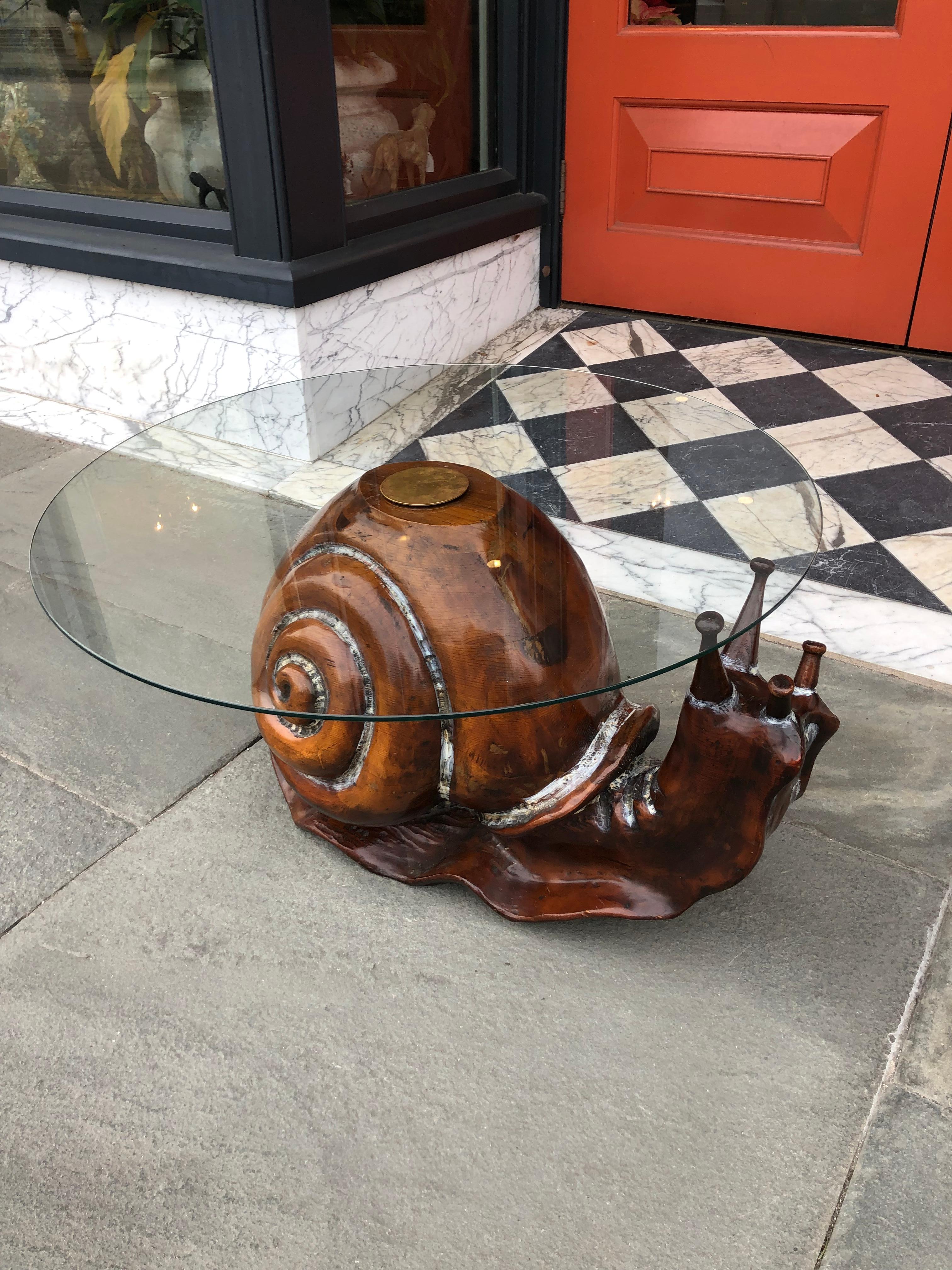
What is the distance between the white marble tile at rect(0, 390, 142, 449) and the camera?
9.27 ft

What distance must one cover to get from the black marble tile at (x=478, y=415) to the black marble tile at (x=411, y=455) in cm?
6

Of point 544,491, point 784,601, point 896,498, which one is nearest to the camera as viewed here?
point 784,601

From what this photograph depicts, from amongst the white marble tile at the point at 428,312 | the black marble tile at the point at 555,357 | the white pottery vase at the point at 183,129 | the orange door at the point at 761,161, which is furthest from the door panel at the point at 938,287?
the white pottery vase at the point at 183,129

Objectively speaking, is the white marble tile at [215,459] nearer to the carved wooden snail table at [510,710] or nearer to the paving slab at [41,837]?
the carved wooden snail table at [510,710]

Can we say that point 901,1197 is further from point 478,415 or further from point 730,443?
point 478,415

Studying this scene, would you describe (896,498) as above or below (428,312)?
A: below

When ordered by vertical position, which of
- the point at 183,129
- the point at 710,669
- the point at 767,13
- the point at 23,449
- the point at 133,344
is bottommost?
the point at 23,449

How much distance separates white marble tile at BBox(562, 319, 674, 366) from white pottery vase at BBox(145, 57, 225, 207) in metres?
1.16

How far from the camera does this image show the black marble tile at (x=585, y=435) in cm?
145

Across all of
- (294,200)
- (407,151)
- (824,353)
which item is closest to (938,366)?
(824,353)

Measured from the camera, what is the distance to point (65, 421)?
9.49 feet

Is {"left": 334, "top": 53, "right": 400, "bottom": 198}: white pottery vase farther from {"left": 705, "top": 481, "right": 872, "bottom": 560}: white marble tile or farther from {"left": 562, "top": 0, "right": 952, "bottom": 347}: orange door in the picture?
{"left": 705, "top": 481, "right": 872, "bottom": 560}: white marble tile

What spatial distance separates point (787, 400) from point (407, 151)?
1.29 metres

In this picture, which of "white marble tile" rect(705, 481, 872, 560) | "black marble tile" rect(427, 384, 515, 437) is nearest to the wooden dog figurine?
"black marble tile" rect(427, 384, 515, 437)
